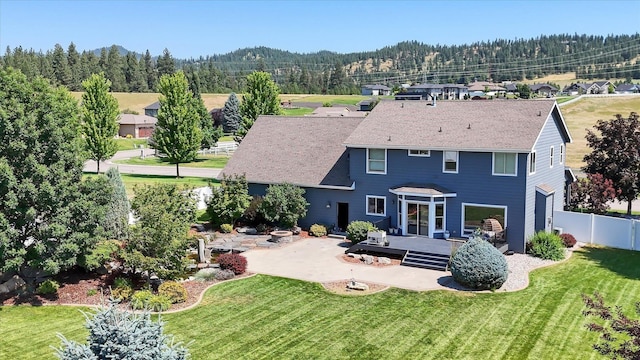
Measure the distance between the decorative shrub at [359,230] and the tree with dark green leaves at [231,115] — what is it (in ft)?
222

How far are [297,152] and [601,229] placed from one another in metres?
16.6

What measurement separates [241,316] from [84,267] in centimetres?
697

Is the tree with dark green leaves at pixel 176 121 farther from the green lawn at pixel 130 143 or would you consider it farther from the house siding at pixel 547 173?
the green lawn at pixel 130 143

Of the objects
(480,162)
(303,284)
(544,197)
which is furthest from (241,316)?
(544,197)

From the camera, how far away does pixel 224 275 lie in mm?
22828

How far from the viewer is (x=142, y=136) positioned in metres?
96.1

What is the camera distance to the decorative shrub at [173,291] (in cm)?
1972

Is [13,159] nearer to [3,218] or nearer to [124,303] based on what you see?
[3,218]

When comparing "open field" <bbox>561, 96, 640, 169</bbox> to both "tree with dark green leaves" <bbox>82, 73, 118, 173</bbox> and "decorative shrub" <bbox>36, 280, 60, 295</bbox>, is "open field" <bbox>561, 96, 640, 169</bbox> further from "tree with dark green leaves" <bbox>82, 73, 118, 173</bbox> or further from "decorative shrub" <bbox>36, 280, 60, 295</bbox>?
"decorative shrub" <bbox>36, 280, 60, 295</bbox>

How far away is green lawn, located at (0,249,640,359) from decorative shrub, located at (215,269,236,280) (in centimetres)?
75

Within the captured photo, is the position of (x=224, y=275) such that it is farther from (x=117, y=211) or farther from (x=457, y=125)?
(x=457, y=125)

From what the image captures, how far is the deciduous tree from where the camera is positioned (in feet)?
101

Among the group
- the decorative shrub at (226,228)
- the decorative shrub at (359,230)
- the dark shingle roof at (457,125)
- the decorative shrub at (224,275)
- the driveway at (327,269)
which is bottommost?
the driveway at (327,269)

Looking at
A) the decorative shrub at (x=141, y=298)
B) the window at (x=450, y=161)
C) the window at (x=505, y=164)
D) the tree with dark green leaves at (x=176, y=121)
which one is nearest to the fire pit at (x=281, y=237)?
the window at (x=450, y=161)
